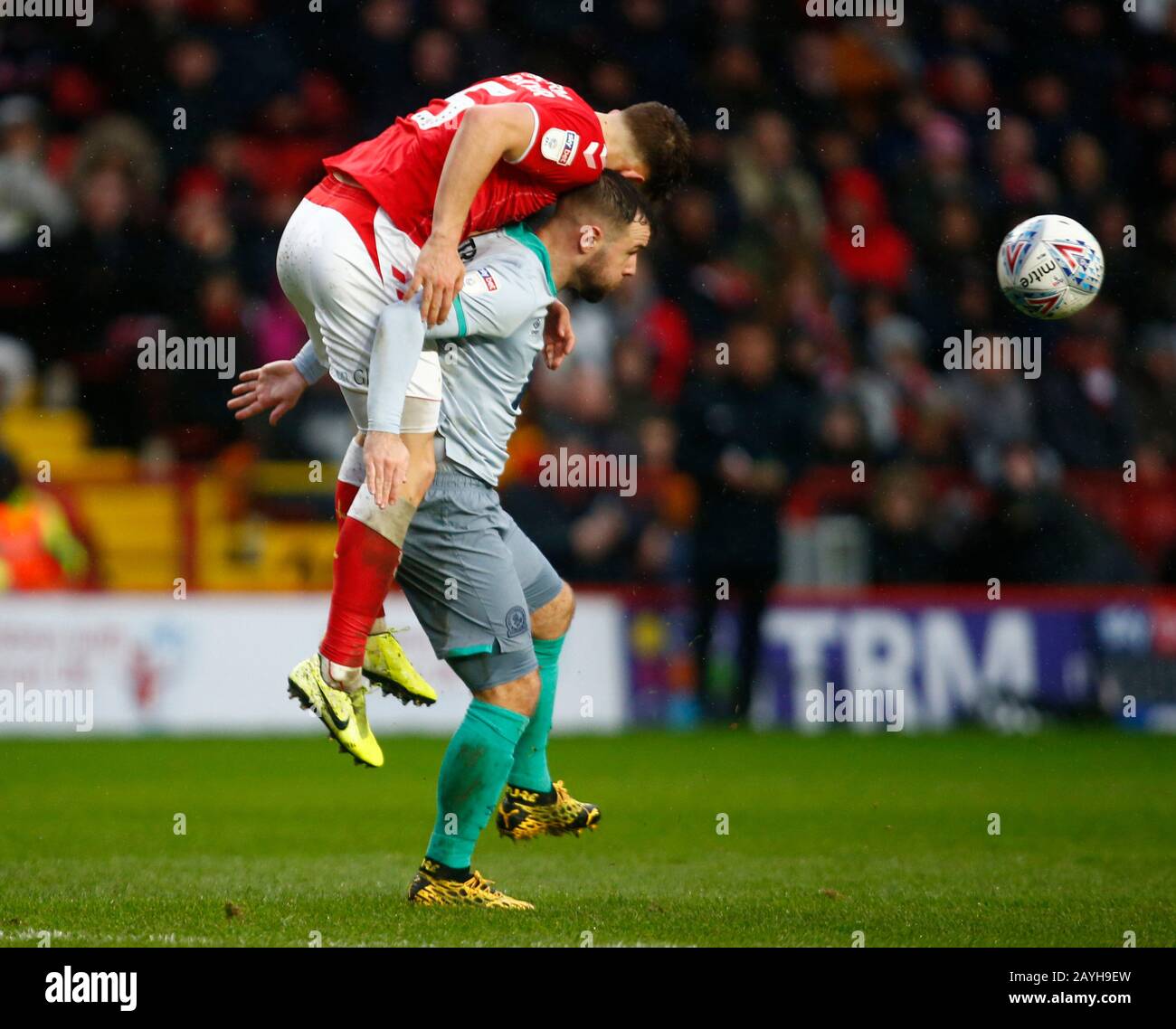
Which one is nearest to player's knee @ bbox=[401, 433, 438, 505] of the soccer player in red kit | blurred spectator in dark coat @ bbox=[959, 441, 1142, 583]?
the soccer player in red kit

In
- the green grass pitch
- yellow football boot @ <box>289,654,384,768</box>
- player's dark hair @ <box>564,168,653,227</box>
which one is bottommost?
the green grass pitch

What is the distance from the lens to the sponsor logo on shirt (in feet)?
18.2

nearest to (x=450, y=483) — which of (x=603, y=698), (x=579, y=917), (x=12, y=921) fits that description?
(x=579, y=917)

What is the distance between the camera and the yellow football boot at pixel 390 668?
595cm

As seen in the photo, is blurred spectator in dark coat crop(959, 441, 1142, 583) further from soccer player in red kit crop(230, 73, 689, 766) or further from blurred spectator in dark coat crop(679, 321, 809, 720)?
soccer player in red kit crop(230, 73, 689, 766)

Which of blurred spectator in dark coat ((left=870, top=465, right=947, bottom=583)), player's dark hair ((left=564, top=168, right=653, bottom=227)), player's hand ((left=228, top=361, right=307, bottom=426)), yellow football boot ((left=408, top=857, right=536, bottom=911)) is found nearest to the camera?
yellow football boot ((left=408, top=857, right=536, bottom=911))

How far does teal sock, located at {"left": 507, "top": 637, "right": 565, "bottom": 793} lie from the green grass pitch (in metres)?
0.37

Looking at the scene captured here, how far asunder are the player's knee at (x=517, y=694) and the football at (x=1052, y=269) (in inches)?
100

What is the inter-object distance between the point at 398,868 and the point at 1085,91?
13398 millimetres

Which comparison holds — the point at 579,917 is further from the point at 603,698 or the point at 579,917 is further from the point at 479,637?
the point at 603,698

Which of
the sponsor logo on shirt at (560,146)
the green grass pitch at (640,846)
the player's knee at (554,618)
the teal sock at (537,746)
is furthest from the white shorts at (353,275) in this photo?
the green grass pitch at (640,846)

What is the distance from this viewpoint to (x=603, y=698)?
13.0 m

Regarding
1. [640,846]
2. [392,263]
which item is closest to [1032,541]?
[640,846]

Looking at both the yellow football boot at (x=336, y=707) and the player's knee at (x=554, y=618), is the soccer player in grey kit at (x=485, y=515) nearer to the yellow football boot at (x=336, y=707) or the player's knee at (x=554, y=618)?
the player's knee at (x=554, y=618)
